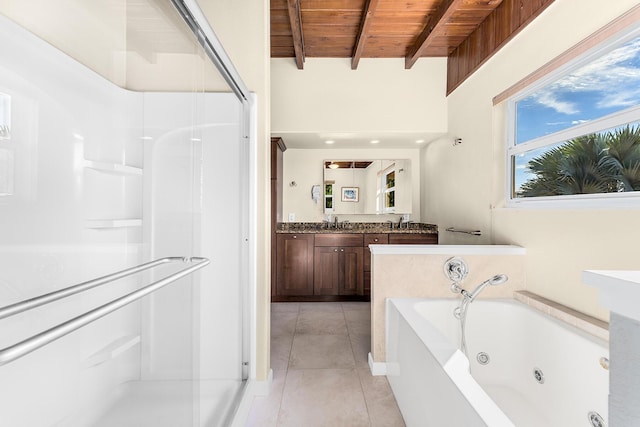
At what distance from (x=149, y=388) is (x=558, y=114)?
103 inches

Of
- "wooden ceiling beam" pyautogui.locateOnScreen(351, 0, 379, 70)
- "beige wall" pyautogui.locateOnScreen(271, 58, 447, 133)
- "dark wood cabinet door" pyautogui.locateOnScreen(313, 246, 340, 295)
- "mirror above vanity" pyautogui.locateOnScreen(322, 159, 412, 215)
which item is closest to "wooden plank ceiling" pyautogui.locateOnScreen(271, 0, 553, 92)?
"wooden ceiling beam" pyautogui.locateOnScreen(351, 0, 379, 70)

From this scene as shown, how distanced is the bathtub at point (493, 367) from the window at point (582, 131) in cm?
74

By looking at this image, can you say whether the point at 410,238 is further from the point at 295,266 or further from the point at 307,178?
the point at 307,178

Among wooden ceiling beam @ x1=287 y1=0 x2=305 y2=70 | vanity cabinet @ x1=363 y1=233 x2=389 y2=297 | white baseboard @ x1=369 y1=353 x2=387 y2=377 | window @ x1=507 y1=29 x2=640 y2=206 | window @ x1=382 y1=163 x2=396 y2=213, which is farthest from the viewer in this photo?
window @ x1=382 y1=163 x2=396 y2=213

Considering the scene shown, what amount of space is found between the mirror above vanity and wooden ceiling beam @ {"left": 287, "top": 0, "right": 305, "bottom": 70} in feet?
4.32

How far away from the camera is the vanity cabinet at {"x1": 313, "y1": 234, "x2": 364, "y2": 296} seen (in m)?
3.33

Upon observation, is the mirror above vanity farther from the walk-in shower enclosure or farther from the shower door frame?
the walk-in shower enclosure

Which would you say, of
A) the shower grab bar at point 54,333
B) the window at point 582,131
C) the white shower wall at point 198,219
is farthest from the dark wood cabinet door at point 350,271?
the shower grab bar at point 54,333

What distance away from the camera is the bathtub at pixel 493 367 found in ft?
3.31

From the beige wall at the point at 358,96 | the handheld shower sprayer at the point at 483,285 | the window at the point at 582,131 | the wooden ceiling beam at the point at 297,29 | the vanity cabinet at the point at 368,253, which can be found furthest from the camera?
the vanity cabinet at the point at 368,253

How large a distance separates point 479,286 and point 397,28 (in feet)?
7.70

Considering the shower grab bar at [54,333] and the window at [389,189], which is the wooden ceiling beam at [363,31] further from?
the shower grab bar at [54,333]

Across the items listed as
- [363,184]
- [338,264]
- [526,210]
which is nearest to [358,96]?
[363,184]

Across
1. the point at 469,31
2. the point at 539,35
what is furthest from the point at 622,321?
the point at 469,31
